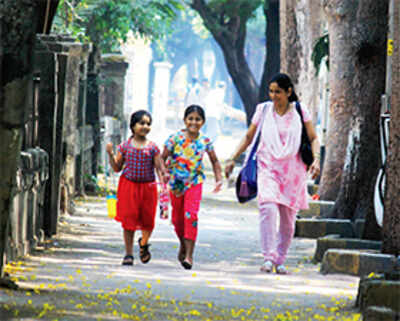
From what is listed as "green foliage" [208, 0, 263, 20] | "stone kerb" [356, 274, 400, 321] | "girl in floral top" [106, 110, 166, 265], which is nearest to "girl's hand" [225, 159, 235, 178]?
"girl in floral top" [106, 110, 166, 265]

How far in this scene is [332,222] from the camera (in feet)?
43.3

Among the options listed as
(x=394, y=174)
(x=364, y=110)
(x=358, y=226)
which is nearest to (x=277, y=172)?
(x=394, y=174)

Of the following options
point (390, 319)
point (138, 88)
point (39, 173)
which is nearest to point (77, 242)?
point (39, 173)

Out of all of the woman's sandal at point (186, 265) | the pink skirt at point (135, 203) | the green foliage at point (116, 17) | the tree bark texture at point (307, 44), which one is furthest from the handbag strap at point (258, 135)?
the green foliage at point (116, 17)

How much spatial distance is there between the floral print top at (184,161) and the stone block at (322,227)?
353 cm

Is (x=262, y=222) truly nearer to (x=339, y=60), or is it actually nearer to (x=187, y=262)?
(x=187, y=262)

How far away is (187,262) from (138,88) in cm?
4489

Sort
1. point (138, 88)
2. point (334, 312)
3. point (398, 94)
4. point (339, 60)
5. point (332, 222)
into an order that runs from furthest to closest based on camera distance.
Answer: point (138, 88), point (339, 60), point (332, 222), point (398, 94), point (334, 312)

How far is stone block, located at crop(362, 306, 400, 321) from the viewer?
21.7ft

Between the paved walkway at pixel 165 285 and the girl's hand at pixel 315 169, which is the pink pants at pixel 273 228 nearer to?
the paved walkway at pixel 165 285

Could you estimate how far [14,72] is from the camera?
6684 millimetres

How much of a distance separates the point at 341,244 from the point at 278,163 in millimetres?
1515

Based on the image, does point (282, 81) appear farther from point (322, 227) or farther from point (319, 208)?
point (319, 208)

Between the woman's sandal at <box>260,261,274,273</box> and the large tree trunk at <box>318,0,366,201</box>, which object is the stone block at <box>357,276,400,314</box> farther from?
the large tree trunk at <box>318,0,366,201</box>
